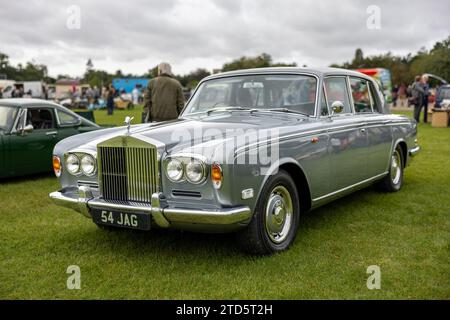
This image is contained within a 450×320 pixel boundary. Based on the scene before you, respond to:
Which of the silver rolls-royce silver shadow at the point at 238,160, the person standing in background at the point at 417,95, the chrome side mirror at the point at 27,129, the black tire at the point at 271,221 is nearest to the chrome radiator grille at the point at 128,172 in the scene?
the silver rolls-royce silver shadow at the point at 238,160

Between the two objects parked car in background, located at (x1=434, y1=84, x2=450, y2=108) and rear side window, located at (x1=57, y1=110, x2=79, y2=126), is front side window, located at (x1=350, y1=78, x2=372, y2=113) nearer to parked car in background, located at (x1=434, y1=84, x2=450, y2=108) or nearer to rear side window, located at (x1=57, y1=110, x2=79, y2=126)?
rear side window, located at (x1=57, y1=110, x2=79, y2=126)

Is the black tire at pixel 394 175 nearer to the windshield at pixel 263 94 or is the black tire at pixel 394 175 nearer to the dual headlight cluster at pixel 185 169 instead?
the windshield at pixel 263 94

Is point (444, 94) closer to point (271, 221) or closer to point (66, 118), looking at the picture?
point (66, 118)

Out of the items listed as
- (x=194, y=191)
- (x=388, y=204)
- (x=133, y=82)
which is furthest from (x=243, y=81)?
(x=133, y=82)

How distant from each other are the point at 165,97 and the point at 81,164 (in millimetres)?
3110

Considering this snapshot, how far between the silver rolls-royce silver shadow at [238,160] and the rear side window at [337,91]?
0.01 metres

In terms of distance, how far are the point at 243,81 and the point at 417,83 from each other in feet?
45.4

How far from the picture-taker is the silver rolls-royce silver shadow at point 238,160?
363 cm

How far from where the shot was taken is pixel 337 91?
5.42 metres

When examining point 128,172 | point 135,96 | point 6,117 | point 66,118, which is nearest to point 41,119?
point 66,118

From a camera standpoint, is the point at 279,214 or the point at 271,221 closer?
the point at 271,221

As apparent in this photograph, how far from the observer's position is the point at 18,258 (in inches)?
163

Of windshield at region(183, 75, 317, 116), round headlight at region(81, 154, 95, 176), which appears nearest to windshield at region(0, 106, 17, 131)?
windshield at region(183, 75, 317, 116)
